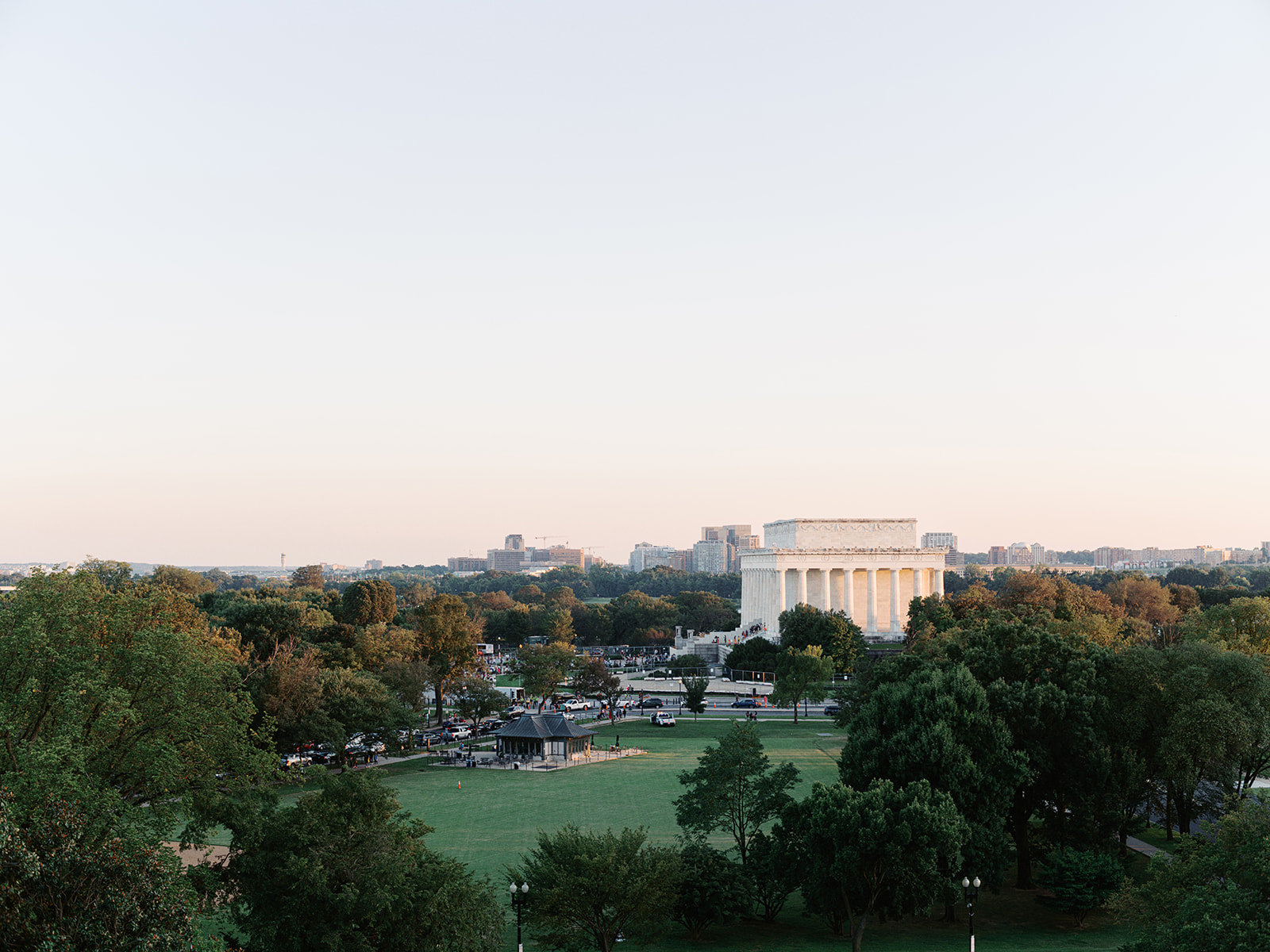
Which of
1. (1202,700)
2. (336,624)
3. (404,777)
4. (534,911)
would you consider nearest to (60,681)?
(534,911)

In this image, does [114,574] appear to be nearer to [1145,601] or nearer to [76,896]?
[76,896]

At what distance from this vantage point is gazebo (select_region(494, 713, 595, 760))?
203ft

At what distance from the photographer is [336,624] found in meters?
81.8

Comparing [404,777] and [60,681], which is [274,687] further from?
[60,681]

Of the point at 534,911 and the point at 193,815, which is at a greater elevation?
the point at 193,815

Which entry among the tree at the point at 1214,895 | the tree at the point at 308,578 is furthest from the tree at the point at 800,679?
the tree at the point at 308,578

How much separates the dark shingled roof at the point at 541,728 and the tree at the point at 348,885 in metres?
35.5

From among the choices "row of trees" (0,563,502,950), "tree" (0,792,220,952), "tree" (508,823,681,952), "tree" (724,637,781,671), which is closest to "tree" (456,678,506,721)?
Answer: "tree" (724,637,781,671)

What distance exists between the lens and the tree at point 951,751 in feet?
108

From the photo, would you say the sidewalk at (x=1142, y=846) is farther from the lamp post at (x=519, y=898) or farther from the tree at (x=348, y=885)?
the tree at (x=348, y=885)

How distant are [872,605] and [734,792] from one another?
315ft

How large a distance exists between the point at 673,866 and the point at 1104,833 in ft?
52.9

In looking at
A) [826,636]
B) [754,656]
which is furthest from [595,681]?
[754,656]

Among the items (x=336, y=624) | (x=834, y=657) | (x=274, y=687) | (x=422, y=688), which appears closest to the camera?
(x=274, y=687)
